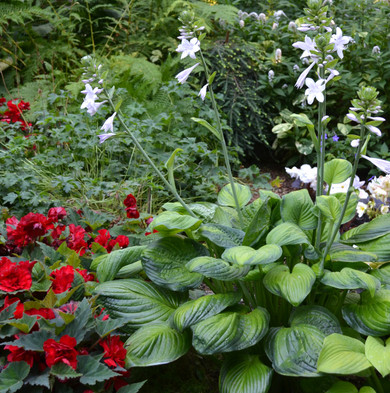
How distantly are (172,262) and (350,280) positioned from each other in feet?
2.26

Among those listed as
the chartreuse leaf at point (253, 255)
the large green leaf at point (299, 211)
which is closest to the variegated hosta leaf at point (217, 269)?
the chartreuse leaf at point (253, 255)

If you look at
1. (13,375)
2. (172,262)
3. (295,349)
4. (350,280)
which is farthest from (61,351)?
(350,280)

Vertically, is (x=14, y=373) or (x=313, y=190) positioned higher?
(x=14, y=373)

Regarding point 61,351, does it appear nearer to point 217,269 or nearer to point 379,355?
point 217,269

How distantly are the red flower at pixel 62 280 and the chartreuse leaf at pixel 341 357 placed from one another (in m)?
0.88

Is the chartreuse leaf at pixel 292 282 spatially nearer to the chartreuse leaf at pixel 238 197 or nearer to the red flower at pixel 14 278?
the chartreuse leaf at pixel 238 197

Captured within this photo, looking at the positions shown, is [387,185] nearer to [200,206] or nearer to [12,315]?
[200,206]

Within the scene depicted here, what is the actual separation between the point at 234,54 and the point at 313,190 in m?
1.93

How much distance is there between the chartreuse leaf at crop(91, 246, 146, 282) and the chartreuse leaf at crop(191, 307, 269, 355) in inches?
17.9

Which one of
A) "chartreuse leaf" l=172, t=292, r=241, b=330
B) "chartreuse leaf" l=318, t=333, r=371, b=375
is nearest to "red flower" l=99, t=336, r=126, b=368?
"chartreuse leaf" l=172, t=292, r=241, b=330

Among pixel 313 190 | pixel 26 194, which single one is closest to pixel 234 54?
pixel 313 190

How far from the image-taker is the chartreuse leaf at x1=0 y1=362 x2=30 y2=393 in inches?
54.8

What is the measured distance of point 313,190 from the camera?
3.60 meters

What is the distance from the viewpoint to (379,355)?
60.8 inches
